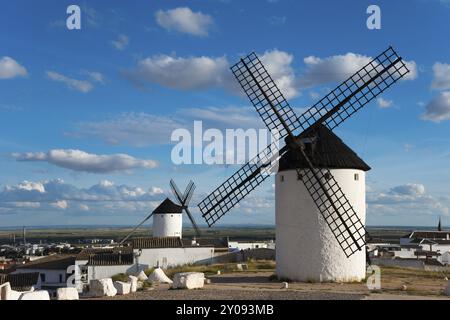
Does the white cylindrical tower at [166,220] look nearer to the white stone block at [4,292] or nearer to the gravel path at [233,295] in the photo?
the gravel path at [233,295]

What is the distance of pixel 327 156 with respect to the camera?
67.2 ft

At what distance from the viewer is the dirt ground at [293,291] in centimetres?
1583

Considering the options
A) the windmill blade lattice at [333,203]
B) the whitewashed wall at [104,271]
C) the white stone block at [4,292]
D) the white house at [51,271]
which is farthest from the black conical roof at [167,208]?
the white stone block at [4,292]

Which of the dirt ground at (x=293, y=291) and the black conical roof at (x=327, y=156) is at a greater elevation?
the black conical roof at (x=327, y=156)

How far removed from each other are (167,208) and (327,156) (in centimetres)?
3111

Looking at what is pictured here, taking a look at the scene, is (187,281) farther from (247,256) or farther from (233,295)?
(247,256)

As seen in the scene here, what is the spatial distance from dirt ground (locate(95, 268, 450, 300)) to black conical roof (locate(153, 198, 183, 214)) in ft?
92.2

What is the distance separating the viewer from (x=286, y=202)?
20.8m

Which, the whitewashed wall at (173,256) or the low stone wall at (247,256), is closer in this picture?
the whitewashed wall at (173,256)

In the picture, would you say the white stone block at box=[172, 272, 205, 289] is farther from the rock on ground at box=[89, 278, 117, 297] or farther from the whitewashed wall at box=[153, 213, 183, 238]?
the whitewashed wall at box=[153, 213, 183, 238]
